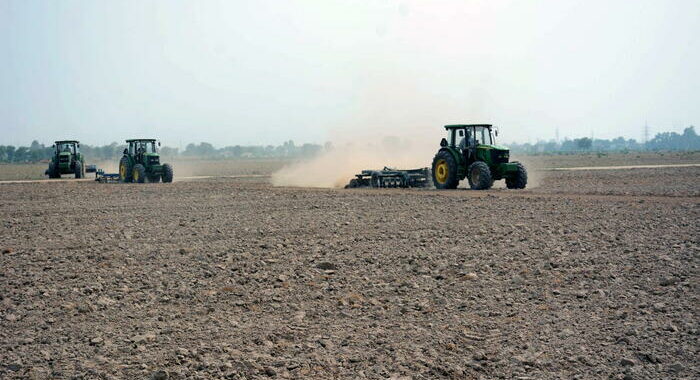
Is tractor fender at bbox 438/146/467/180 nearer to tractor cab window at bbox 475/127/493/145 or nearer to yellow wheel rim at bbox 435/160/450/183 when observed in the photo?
yellow wheel rim at bbox 435/160/450/183

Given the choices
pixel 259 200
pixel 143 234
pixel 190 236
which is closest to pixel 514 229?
pixel 190 236

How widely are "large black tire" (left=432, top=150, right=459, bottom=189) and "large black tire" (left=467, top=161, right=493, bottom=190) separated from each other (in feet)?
2.17

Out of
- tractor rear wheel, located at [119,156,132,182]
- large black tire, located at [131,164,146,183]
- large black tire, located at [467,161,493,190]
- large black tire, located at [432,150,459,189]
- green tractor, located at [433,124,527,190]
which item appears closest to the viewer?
large black tire, located at [467,161,493,190]

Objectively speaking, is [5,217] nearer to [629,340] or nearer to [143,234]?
[143,234]

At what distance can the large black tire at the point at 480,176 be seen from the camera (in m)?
26.3

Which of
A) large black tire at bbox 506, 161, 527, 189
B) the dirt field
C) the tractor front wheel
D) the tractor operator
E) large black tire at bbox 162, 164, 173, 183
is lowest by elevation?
the dirt field

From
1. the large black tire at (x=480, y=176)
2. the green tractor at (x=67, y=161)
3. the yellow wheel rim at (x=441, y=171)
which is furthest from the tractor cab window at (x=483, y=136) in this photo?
the green tractor at (x=67, y=161)

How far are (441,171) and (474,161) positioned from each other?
1.38 m

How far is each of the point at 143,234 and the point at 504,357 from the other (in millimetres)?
10568

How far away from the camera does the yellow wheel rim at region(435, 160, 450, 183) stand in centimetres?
2784

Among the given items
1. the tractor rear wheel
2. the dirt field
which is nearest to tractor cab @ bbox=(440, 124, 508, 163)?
the dirt field

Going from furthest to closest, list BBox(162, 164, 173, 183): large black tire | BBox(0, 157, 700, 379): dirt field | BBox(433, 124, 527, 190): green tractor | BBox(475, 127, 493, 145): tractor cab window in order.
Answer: BBox(162, 164, 173, 183): large black tire
BBox(475, 127, 493, 145): tractor cab window
BBox(433, 124, 527, 190): green tractor
BBox(0, 157, 700, 379): dirt field

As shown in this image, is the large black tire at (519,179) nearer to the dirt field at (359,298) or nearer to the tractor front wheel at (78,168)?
the dirt field at (359,298)

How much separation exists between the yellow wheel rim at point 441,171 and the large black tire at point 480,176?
104 cm
